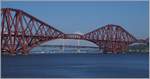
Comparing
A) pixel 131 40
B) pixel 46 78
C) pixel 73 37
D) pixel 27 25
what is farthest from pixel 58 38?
pixel 46 78

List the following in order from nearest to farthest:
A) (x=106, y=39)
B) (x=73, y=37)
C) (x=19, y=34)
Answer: (x=19, y=34)
(x=73, y=37)
(x=106, y=39)

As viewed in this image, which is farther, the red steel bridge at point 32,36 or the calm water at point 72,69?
the red steel bridge at point 32,36

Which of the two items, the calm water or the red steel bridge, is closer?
the calm water

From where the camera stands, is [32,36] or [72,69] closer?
[72,69]

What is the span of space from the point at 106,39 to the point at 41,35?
1977cm

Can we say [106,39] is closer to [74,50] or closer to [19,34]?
[74,50]

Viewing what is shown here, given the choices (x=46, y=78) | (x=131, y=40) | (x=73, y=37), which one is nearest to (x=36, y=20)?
(x=73, y=37)

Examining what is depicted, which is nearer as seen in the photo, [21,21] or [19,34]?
[19,34]

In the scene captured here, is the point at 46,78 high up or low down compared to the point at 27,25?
down

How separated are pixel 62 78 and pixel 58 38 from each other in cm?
4282

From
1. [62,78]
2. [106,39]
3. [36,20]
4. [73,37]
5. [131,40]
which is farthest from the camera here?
[131,40]

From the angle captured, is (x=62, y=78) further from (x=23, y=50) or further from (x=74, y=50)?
(x=74, y=50)

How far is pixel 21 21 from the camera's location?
181ft

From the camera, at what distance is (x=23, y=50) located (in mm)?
53250
